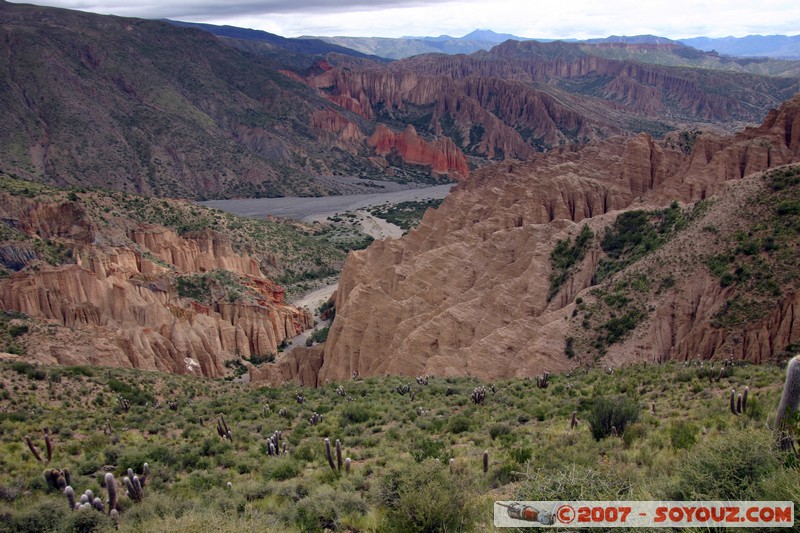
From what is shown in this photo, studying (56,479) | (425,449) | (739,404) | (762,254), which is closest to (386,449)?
(425,449)

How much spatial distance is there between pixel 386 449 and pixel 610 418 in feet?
19.4

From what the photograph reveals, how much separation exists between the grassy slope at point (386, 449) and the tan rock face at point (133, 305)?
9.00 metres

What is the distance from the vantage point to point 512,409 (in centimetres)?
1952

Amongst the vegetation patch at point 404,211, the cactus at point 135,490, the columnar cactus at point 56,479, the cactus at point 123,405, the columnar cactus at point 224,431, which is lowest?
the vegetation patch at point 404,211

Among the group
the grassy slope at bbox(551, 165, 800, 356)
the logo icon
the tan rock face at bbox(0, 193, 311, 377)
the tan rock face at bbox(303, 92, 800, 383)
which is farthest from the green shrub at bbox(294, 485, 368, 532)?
the tan rock face at bbox(0, 193, 311, 377)

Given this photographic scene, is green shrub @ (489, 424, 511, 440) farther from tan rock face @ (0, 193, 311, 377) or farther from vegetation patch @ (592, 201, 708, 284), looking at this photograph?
tan rock face @ (0, 193, 311, 377)

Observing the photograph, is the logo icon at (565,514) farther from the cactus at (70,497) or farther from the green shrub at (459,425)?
the cactus at (70,497)

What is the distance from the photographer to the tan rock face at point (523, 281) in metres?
26.2

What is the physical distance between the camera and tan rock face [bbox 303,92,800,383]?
26203 mm

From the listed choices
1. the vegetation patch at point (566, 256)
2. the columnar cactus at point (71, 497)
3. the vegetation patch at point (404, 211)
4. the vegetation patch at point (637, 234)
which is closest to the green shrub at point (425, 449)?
the columnar cactus at point (71, 497)

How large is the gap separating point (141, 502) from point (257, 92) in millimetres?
177783

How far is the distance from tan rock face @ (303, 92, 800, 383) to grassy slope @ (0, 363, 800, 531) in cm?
374

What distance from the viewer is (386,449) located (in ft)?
54.2

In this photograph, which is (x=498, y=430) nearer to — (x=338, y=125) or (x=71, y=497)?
(x=71, y=497)
